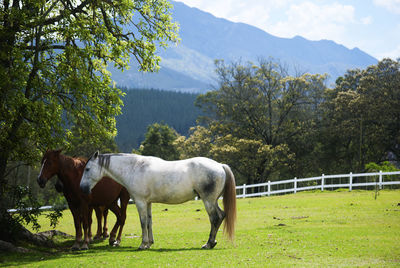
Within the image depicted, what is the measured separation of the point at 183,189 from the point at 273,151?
2998cm

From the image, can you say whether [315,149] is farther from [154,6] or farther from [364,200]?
[154,6]

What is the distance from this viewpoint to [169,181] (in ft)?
34.5

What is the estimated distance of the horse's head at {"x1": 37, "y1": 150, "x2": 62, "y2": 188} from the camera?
36.4ft

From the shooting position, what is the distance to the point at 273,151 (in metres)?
39.6

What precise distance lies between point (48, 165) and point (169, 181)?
3329mm

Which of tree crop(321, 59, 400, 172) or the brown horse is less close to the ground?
tree crop(321, 59, 400, 172)

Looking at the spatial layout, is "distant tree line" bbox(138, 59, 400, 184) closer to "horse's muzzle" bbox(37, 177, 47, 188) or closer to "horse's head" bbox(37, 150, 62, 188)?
"horse's head" bbox(37, 150, 62, 188)

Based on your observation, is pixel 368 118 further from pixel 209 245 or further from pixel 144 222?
pixel 144 222

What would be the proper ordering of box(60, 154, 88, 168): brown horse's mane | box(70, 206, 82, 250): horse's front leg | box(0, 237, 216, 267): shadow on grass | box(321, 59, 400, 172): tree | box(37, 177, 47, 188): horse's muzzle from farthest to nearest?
1. box(321, 59, 400, 172): tree
2. box(60, 154, 88, 168): brown horse's mane
3. box(70, 206, 82, 250): horse's front leg
4. box(37, 177, 47, 188): horse's muzzle
5. box(0, 237, 216, 267): shadow on grass

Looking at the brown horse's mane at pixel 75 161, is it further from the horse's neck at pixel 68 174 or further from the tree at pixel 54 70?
the tree at pixel 54 70

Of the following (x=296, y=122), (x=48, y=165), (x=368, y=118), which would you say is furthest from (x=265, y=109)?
(x=48, y=165)

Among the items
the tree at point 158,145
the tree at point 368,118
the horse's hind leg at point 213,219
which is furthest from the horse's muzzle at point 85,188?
the tree at point 158,145

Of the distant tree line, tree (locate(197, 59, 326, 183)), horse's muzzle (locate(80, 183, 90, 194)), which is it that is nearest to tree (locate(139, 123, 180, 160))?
the distant tree line

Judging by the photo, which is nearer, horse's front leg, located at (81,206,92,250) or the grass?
the grass
